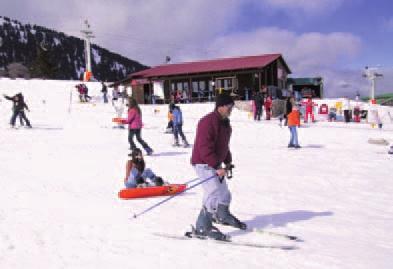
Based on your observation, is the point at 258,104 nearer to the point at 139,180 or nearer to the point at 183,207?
the point at 139,180

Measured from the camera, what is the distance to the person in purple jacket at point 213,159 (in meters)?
4.95

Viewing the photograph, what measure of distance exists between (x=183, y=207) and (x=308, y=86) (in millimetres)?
35586

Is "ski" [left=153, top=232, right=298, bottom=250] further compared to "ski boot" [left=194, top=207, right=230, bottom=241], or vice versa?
"ski boot" [left=194, top=207, right=230, bottom=241]

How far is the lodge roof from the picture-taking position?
32.8 m

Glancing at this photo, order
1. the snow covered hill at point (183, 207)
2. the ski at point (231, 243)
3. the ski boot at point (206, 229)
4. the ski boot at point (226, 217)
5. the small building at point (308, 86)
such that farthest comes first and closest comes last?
the small building at point (308, 86)
the ski boot at point (226, 217)
the ski boot at point (206, 229)
the ski at point (231, 243)
the snow covered hill at point (183, 207)

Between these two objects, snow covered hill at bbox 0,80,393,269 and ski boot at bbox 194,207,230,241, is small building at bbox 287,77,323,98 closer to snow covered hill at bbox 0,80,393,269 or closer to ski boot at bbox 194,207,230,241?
snow covered hill at bbox 0,80,393,269

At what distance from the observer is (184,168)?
36.4 feet

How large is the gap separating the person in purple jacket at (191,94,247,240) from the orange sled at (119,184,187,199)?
8.39ft

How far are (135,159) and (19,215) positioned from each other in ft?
7.95

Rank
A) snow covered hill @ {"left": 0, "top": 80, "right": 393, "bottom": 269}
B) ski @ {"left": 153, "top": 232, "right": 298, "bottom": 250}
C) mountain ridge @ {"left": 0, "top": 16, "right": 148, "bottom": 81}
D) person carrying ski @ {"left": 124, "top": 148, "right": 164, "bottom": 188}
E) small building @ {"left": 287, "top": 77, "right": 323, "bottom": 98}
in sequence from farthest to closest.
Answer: mountain ridge @ {"left": 0, "top": 16, "right": 148, "bottom": 81} < small building @ {"left": 287, "top": 77, "right": 323, "bottom": 98} < person carrying ski @ {"left": 124, "top": 148, "right": 164, "bottom": 188} < ski @ {"left": 153, "top": 232, "right": 298, "bottom": 250} < snow covered hill @ {"left": 0, "top": 80, "right": 393, "bottom": 269}

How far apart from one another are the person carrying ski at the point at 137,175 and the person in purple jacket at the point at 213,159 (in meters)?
2.92

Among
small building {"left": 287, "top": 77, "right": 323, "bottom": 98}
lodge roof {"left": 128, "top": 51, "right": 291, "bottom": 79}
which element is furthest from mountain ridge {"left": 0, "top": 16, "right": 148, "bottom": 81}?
small building {"left": 287, "top": 77, "right": 323, "bottom": 98}

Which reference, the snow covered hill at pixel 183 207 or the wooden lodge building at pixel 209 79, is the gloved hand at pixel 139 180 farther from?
the wooden lodge building at pixel 209 79

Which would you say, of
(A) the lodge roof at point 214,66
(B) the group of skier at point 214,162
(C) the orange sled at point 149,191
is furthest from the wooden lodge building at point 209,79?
(B) the group of skier at point 214,162
